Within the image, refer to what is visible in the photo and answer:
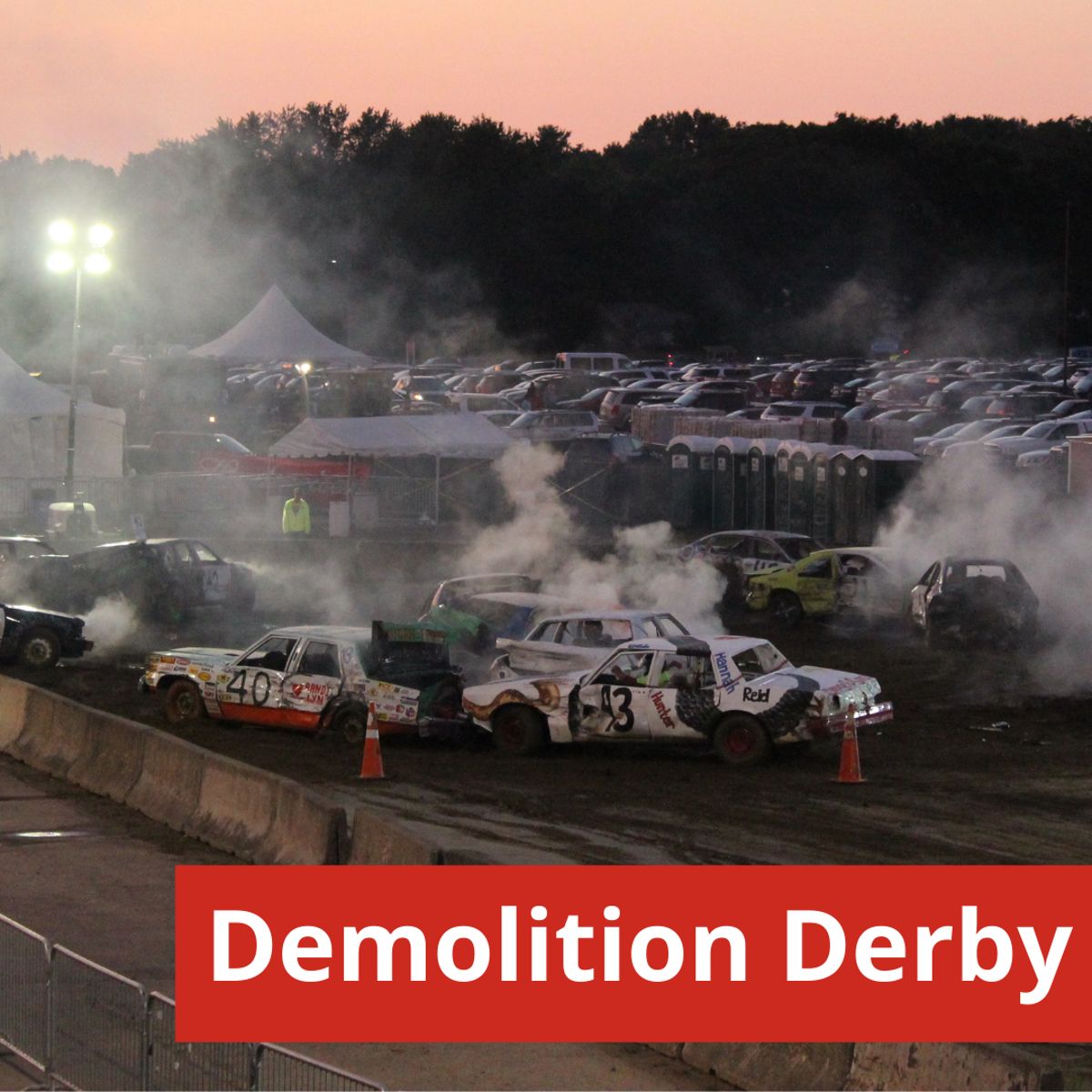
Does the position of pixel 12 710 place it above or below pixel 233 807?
above

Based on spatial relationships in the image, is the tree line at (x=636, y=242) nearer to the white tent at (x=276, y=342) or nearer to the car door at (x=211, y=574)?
the white tent at (x=276, y=342)

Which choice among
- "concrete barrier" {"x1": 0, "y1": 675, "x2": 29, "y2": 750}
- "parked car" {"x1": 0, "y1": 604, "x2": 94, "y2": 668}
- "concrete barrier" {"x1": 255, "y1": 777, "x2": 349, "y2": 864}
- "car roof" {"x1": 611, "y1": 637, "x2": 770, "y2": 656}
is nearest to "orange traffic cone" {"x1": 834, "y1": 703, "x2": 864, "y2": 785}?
"car roof" {"x1": 611, "y1": 637, "x2": 770, "y2": 656}

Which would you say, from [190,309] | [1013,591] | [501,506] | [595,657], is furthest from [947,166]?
[595,657]

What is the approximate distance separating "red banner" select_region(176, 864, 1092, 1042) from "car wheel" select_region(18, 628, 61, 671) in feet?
45.6

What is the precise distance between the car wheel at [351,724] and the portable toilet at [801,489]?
1854cm

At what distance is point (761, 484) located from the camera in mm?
37062

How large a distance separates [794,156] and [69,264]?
71.8 metres

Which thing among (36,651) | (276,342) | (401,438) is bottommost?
(36,651)

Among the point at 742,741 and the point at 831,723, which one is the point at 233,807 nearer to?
the point at 742,741

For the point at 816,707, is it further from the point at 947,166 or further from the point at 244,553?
the point at 947,166

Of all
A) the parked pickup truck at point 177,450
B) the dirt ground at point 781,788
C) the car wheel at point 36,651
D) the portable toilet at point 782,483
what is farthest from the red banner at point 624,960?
the parked pickup truck at point 177,450

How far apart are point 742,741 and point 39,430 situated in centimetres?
2590

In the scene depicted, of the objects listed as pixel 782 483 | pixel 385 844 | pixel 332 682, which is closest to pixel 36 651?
pixel 332 682

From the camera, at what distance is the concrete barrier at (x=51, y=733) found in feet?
56.9
